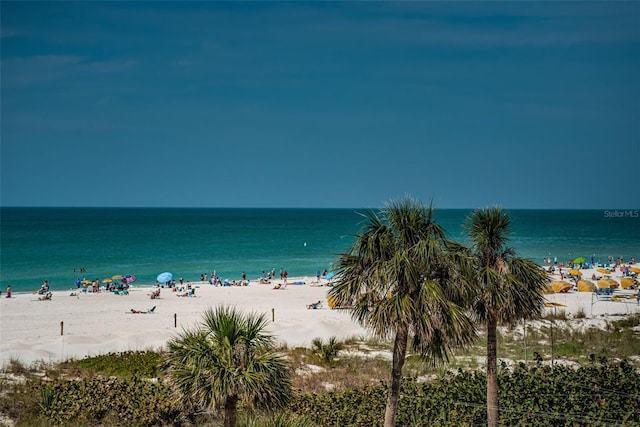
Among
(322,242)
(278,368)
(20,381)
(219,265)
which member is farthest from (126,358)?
(322,242)

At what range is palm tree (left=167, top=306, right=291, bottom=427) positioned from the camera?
10594mm

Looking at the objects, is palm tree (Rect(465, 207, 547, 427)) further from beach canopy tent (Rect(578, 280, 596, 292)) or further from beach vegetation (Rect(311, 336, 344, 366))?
beach canopy tent (Rect(578, 280, 596, 292))

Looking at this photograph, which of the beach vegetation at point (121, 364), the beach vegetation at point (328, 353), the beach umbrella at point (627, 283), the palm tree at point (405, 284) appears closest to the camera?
the palm tree at point (405, 284)

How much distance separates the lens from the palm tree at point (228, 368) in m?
10.6

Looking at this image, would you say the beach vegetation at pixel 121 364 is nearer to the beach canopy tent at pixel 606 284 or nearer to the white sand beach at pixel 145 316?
the white sand beach at pixel 145 316

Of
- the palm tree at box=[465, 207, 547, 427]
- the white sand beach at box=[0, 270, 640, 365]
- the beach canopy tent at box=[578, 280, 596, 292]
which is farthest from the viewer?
the beach canopy tent at box=[578, 280, 596, 292]

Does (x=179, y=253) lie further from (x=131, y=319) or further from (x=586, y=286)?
(x=586, y=286)

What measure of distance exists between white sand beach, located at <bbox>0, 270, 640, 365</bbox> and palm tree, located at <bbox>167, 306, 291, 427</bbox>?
7.03m

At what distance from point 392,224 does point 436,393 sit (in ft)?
23.8

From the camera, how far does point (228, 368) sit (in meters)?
10.7

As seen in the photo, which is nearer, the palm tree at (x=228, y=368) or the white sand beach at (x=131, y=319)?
the palm tree at (x=228, y=368)

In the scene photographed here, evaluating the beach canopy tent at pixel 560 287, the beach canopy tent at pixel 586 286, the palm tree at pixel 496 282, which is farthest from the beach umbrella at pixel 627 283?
the palm tree at pixel 496 282

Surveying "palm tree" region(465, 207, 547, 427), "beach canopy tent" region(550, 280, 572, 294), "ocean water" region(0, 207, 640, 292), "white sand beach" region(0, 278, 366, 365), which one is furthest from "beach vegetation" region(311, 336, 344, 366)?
"ocean water" region(0, 207, 640, 292)

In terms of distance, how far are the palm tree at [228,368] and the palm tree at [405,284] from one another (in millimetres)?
2172
